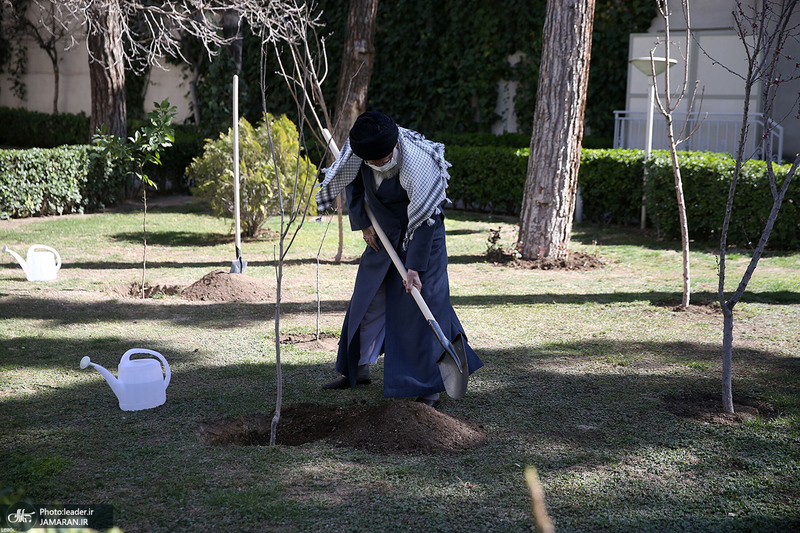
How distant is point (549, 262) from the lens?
7727 mm

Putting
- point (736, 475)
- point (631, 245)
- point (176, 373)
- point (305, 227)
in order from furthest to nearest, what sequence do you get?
point (305, 227), point (631, 245), point (176, 373), point (736, 475)

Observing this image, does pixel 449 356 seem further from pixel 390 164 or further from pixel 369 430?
pixel 390 164

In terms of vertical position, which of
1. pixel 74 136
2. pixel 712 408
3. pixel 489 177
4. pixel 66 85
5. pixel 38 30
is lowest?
pixel 712 408

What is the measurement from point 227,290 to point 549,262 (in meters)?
3.58

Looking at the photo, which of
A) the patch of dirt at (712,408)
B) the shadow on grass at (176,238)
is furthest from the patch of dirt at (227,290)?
the patch of dirt at (712,408)

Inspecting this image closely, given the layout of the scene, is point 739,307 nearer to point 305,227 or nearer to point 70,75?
point 305,227

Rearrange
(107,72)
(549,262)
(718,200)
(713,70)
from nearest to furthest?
(549,262), (718,200), (107,72), (713,70)

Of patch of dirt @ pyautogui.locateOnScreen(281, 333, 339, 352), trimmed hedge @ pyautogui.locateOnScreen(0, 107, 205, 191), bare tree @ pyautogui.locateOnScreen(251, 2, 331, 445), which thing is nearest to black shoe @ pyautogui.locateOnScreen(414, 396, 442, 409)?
bare tree @ pyautogui.locateOnScreen(251, 2, 331, 445)

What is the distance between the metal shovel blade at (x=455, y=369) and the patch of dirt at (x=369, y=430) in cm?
19

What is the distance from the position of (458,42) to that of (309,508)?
1357cm

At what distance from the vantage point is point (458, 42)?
48.5ft

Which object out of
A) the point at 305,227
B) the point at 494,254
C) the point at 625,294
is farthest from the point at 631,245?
the point at 305,227

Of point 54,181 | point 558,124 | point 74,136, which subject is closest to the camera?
point 558,124

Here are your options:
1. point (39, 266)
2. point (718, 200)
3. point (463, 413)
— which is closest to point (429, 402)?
point (463, 413)
